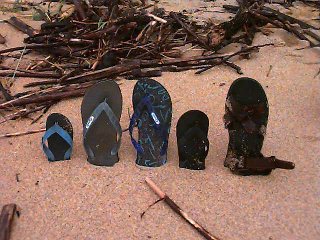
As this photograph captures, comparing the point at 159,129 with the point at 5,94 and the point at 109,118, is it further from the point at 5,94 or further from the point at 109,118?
the point at 5,94

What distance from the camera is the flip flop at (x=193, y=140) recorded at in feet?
6.31

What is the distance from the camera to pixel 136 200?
5.83 feet

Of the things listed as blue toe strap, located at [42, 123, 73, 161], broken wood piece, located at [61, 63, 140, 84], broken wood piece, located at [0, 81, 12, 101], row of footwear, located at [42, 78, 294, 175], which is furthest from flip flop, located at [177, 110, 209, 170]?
broken wood piece, located at [0, 81, 12, 101]

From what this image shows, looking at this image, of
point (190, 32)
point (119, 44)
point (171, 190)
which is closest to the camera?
point (171, 190)

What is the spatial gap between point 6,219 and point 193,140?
2.65 ft

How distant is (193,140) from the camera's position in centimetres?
194

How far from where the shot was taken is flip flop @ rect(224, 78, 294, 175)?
6.14 feet

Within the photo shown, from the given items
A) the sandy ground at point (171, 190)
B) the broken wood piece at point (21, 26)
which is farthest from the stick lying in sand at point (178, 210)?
the broken wood piece at point (21, 26)

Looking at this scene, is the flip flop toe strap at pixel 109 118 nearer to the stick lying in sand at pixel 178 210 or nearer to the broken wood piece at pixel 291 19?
the stick lying in sand at pixel 178 210

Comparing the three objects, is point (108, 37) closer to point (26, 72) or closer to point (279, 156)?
point (26, 72)

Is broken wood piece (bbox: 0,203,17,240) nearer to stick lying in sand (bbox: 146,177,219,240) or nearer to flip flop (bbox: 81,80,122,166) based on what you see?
flip flop (bbox: 81,80,122,166)

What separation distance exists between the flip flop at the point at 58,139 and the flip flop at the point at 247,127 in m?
0.69

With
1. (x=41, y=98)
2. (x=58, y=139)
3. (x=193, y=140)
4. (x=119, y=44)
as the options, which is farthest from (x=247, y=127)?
(x=119, y=44)

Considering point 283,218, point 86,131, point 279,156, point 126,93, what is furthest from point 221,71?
point 283,218
